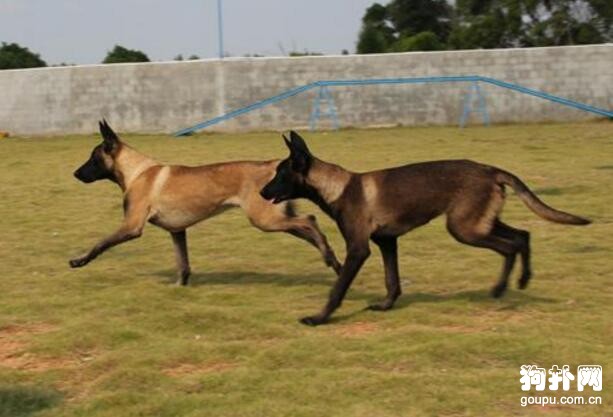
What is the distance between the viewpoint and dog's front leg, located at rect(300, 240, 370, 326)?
6.21 metres

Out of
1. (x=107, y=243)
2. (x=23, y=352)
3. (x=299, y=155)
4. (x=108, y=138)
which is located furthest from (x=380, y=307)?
(x=108, y=138)

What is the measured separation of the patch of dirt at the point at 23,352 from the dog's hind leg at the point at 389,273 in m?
2.30

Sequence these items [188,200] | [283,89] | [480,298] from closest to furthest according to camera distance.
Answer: [480,298], [188,200], [283,89]

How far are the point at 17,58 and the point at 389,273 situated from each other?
115 feet

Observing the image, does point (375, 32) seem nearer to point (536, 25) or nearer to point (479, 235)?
point (536, 25)

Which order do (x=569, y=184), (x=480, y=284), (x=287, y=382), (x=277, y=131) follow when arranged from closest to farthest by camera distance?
(x=287, y=382) < (x=480, y=284) < (x=569, y=184) < (x=277, y=131)

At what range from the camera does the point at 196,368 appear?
535cm

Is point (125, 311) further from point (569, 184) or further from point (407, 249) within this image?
point (569, 184)

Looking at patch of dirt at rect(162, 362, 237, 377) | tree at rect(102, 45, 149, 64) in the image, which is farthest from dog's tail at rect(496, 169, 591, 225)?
tree at rect(102, 45, 149, 64)

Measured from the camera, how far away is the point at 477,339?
5539 mm

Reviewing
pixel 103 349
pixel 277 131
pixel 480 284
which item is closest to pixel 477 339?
pixel 480 284

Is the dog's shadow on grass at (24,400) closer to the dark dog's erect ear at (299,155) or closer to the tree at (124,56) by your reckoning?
the dark dog's erect ear at (299,155)

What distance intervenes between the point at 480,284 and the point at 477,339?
6.11 feet

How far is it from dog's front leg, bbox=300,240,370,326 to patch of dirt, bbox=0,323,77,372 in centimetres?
166
